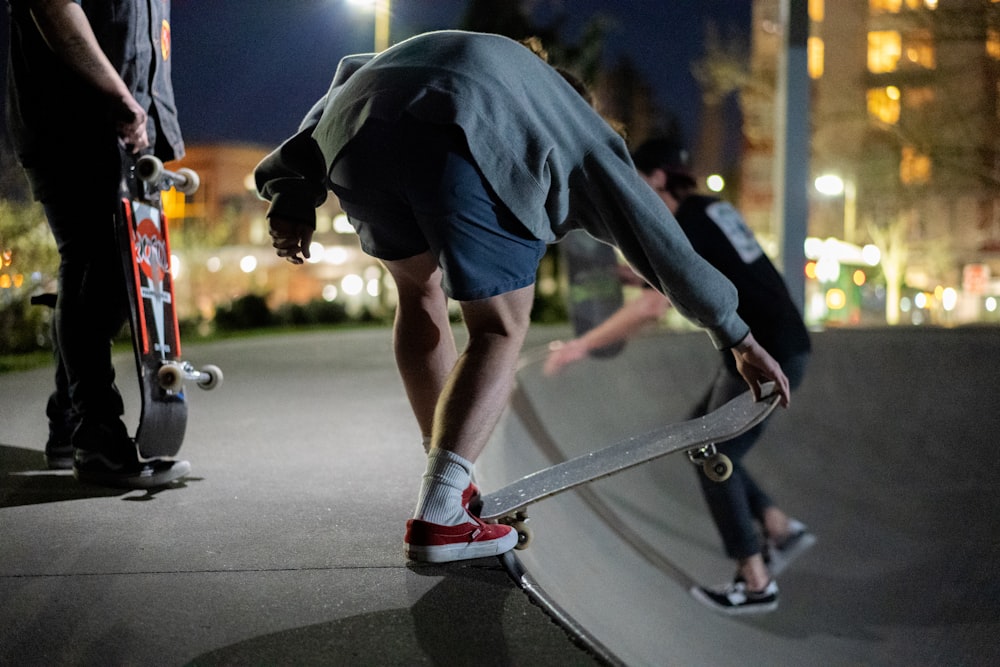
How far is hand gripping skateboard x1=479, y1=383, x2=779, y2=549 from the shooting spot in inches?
92.0

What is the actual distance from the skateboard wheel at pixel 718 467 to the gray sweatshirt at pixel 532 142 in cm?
36

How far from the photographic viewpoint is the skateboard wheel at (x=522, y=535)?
2316 mm

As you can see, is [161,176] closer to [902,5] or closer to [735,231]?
[735,231]

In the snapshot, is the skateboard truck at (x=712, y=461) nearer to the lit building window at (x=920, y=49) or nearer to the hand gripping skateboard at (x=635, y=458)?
the hand gripping skateboard at (x=635, y=458)

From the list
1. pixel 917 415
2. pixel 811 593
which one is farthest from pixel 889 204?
pixel 811 593

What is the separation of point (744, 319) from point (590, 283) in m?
3.86

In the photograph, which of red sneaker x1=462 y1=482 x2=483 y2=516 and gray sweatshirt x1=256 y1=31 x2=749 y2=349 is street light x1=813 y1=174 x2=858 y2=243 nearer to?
gray sweatshirt x1=256 y1=31 x2=749 y2=349

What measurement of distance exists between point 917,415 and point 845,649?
255 centimetres

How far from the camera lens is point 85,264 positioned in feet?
9.55

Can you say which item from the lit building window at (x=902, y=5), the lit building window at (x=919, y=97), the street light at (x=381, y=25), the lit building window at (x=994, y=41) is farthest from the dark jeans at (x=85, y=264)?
the lit building window at (x=919, y=97)

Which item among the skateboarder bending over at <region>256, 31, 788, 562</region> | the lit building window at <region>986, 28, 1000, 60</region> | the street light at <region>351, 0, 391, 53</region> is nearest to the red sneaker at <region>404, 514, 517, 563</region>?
the skateboarder bending over at <region>256, 31, 788, 562</region>

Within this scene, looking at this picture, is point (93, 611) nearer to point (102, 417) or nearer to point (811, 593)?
point (102, 417)

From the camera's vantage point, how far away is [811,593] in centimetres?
397

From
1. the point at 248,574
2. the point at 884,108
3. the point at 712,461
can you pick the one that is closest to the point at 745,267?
the point at 712,461
